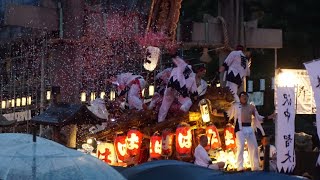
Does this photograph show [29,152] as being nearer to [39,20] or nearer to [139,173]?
[139,173]

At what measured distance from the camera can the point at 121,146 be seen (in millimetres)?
15266

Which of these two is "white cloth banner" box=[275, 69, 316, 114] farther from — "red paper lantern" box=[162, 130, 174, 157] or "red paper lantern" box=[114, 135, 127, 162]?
"red paper lantern" box=[114, 135, 127, 162]

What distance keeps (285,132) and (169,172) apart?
3580 millimetres

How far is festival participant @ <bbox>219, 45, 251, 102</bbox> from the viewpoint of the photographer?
1369cm

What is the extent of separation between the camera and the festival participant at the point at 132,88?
16.1 metres

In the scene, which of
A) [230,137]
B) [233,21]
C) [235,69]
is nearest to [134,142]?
[230,137]

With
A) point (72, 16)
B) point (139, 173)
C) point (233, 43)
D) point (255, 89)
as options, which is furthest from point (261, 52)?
point (139, 173)

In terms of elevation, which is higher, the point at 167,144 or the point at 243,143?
the point at 243,143

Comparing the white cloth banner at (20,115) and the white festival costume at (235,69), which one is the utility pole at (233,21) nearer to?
the white festival costume at (235,69)

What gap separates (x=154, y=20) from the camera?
623 inches

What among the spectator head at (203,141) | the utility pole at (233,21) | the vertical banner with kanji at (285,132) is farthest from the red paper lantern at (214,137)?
the utility pole at (233,21)

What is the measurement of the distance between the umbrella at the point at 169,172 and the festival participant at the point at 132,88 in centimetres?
838

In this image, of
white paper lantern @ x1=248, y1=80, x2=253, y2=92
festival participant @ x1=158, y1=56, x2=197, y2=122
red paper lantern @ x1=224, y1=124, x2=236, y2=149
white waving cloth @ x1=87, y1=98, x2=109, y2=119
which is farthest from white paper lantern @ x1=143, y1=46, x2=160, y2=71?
white paper lantern @ x1=248, y1=80, x2=253, y2=92

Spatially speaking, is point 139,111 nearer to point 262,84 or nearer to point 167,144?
point 167,144
